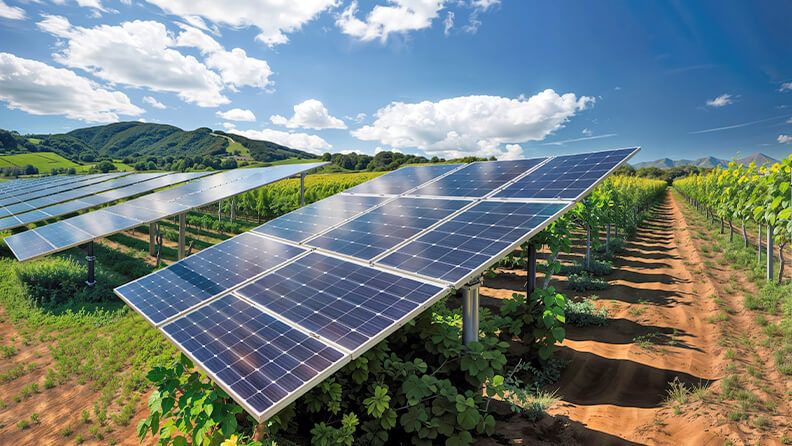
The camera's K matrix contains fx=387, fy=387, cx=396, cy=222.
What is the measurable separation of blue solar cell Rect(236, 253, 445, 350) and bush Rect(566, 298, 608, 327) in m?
7.59

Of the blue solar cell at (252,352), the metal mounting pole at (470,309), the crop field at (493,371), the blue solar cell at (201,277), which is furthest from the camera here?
the blue solar cell at (201,277)

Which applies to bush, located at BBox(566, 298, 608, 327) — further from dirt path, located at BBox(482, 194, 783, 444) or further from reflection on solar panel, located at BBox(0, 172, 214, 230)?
reflection on solar panel, located at BBox(0, 172, 214, 230)

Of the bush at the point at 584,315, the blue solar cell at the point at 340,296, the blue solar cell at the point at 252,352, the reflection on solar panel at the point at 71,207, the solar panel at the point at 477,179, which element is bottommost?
the bush at the point at 584,315

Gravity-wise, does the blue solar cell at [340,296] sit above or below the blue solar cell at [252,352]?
above

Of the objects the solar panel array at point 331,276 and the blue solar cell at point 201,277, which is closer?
the solar panel array at point 331,276

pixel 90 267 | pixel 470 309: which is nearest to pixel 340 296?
pixel 470 309

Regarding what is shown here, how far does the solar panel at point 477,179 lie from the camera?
9824 mm

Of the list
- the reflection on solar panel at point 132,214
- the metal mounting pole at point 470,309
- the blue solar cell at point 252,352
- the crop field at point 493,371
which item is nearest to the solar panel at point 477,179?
the crop field at point 493,371

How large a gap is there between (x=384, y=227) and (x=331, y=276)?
7.05 feet

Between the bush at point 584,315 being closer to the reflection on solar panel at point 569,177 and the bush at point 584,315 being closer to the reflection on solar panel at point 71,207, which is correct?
the reflection on solar panel at point 569,177

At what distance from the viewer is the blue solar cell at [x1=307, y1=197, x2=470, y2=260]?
7.64 meters

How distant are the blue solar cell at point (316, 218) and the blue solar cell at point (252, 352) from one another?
10.3ft

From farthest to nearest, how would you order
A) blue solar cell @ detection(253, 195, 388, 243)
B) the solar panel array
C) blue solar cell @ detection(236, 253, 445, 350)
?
blue solar cell @ detection(253, 195, 388, 243) < blue solar cell @ detection(236, 253, 445, 350) < the solar panel array

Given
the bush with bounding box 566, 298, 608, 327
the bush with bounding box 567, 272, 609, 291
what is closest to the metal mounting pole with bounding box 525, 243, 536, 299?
the bush with bounding box 566, 298, 608, 327
